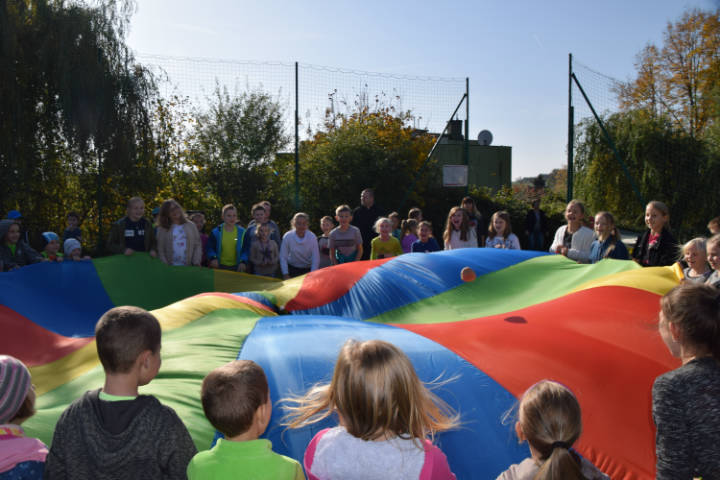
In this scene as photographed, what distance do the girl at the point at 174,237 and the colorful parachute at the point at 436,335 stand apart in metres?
0.51

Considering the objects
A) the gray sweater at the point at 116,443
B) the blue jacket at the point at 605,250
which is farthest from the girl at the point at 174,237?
the gray sweater at the point at 116,443

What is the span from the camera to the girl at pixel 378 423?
142 centimetres

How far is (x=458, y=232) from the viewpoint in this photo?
5.51 metres

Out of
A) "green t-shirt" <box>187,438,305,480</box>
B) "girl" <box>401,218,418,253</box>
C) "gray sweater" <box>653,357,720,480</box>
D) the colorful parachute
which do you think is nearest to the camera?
"green t-shirt" <box>187,438,305,480</box>

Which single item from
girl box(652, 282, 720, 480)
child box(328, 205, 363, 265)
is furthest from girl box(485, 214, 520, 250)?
girl box(652, 282, 720, 480)

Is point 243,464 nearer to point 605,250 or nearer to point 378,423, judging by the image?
point 378,423

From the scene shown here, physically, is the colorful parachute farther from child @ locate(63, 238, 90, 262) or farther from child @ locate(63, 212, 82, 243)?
child @ locate(63, 212, 82, 243)

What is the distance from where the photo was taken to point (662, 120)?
9430mm

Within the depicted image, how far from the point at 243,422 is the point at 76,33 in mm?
7274

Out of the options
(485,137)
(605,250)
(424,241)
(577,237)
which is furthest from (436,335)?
(485,137)

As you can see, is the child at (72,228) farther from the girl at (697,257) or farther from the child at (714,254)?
the child at (714,254)

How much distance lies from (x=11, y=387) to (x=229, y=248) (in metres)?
3.92

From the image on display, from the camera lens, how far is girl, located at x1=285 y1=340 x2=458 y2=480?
1420 millimetres

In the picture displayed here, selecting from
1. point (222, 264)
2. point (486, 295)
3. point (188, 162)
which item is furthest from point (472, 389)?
point (188, 162)
